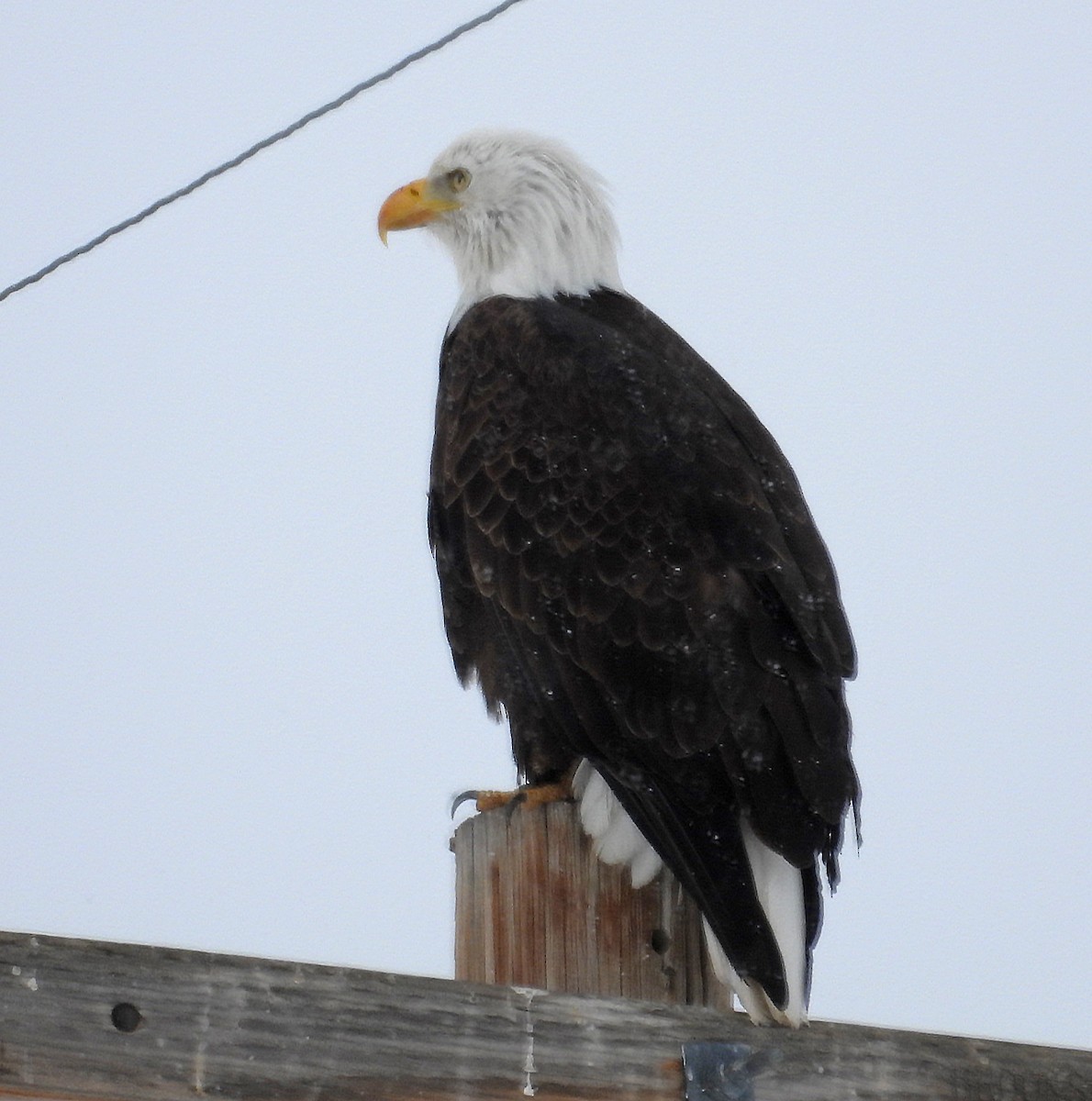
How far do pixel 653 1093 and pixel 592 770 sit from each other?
137 centimetres

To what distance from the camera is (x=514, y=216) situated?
178 inches

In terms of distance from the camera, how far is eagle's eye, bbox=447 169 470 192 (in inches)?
185

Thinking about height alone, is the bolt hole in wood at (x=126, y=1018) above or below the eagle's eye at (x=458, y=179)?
below

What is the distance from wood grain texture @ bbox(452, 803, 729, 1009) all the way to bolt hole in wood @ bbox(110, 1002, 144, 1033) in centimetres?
90

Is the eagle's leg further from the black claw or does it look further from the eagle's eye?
the eagle's eye

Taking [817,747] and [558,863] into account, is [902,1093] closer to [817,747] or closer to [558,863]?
[558,863]

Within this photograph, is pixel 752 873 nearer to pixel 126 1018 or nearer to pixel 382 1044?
pixel 382 1044

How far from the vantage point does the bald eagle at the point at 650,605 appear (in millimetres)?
2812

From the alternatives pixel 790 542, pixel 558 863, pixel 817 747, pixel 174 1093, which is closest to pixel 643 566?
pixel 790 542

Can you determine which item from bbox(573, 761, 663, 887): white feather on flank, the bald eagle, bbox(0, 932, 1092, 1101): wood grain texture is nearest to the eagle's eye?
the bald eagle

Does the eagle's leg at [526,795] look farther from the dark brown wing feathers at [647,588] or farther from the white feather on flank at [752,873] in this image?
the white feather on flank at [752,873]

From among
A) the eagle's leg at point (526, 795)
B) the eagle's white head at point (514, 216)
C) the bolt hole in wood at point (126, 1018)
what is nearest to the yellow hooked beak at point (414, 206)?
the eagle's white head at point (514, 216)

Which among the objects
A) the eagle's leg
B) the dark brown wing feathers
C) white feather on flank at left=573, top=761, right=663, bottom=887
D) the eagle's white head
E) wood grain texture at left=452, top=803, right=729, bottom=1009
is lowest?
wood grain texture at left=452, top=803, right=729, bottom=1009

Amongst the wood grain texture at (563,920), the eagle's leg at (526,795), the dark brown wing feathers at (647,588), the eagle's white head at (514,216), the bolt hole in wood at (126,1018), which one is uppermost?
the eagle's white head at (514,216)
